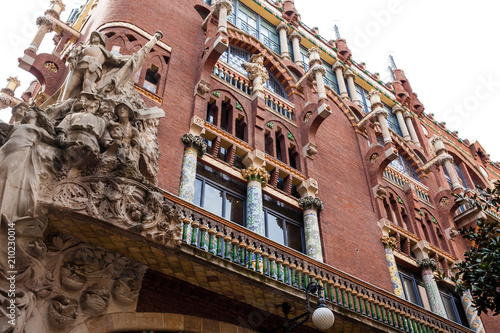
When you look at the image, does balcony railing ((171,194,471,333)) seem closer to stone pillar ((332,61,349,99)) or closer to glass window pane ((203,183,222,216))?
glass window pane ((203,183,222,216))

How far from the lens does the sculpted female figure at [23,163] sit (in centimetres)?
702

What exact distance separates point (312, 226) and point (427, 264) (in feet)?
17.9

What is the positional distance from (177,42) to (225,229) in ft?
24.8

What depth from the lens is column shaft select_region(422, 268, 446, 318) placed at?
1508 centimetres

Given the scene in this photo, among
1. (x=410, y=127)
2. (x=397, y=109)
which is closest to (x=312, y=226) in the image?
(x=397, y=109)

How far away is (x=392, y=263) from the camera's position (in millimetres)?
14828

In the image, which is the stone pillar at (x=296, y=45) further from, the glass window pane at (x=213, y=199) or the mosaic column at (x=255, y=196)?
the glass window pane at (x=213, y=199)

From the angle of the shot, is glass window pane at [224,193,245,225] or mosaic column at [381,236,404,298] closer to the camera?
glass window pane at [224,193,245,225]

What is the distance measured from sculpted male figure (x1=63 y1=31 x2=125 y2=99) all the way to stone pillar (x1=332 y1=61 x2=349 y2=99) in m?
12.9

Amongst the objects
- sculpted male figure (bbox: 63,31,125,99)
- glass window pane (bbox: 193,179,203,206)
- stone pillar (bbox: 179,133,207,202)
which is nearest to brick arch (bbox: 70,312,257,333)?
stone pillar (bbox: 179,133,207,202)

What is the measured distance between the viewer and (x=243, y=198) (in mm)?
12898

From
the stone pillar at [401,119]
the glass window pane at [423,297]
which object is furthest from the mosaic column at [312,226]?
the stone pillar at [401,119]

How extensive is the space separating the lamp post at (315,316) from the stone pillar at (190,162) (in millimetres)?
3468

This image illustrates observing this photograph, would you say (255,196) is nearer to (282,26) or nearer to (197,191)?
(197,191)
